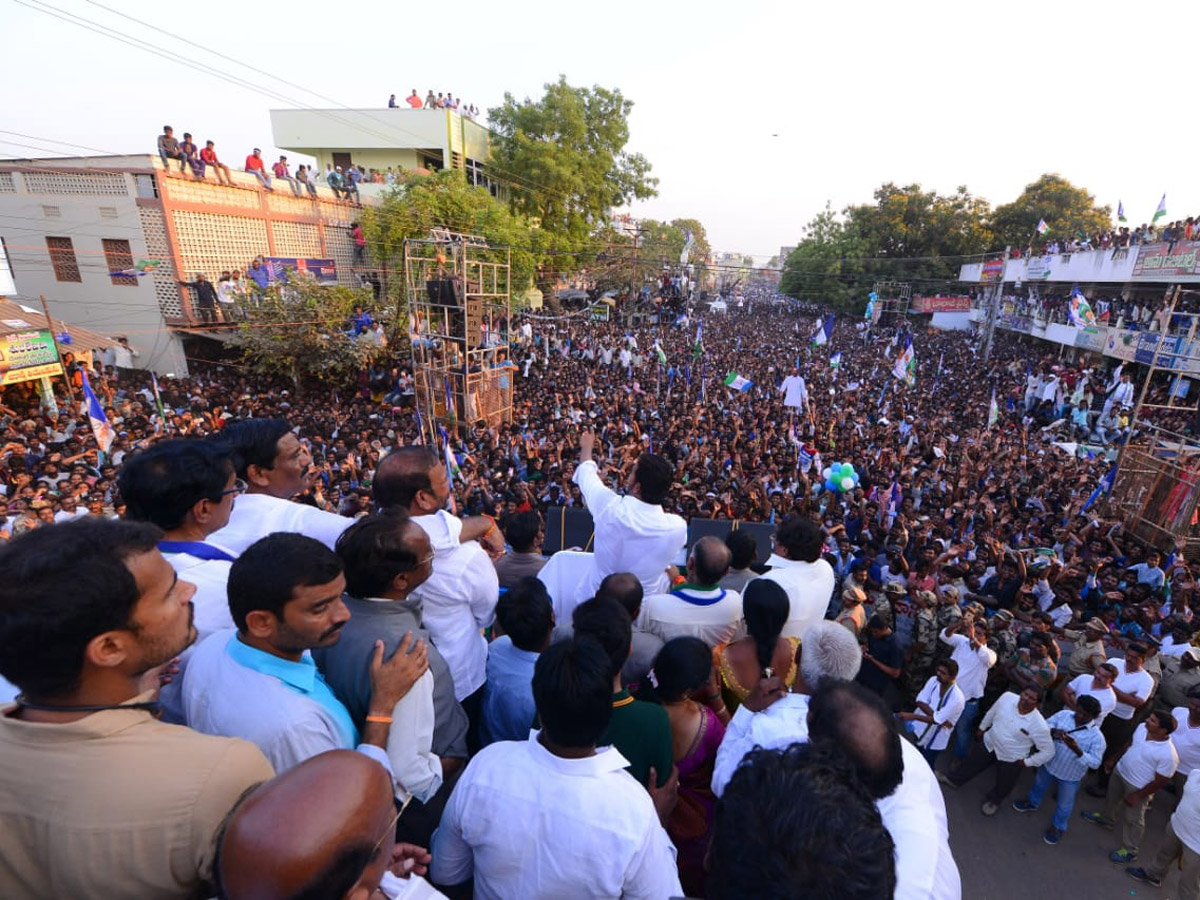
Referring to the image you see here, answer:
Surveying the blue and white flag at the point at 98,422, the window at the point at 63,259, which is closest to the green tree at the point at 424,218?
the window at the point at 63,259

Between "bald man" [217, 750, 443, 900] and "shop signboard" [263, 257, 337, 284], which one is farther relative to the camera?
"shop signboard" [263, 257, 337, 284]

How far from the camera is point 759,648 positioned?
8.28 ft

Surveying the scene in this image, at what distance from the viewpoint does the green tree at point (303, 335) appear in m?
14.6

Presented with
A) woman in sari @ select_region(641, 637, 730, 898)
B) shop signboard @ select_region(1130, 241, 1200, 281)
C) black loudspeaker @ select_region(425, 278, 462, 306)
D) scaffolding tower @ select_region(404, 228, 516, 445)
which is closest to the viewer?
woman in sari @ select_region(641, 637, 730, 898)

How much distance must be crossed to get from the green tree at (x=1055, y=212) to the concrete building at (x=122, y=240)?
4177cm

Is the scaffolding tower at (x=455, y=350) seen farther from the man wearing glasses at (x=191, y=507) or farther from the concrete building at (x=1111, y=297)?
the concrete building at (x=1111, y=297)

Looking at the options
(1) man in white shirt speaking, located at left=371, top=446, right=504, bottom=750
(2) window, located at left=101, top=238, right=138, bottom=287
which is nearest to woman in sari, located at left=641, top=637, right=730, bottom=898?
(1) man in white shirt speaking, located at left=371, top=446, right=504, bottom=750

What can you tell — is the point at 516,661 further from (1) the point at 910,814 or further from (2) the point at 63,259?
(2) the point at 63,259

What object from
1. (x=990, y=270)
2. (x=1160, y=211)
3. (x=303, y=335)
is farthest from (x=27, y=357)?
(x=990, y=270)

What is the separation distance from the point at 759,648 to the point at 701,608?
30 cm

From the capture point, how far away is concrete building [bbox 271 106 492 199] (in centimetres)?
2505

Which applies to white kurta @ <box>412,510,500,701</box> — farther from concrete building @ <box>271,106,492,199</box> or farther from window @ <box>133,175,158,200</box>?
concrete building @ <box>271,106,492,199</box>

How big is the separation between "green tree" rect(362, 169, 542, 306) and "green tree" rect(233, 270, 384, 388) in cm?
238

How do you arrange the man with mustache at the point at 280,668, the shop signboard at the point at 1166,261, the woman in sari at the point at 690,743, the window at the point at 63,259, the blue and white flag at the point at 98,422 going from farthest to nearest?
the shop signboard at the point at 1166,261, the window at the point at 63,259, the blue and white flag at the point at 98,422, the woman in sari at the point at 690,743, the man with mustache at the point at 280,668
